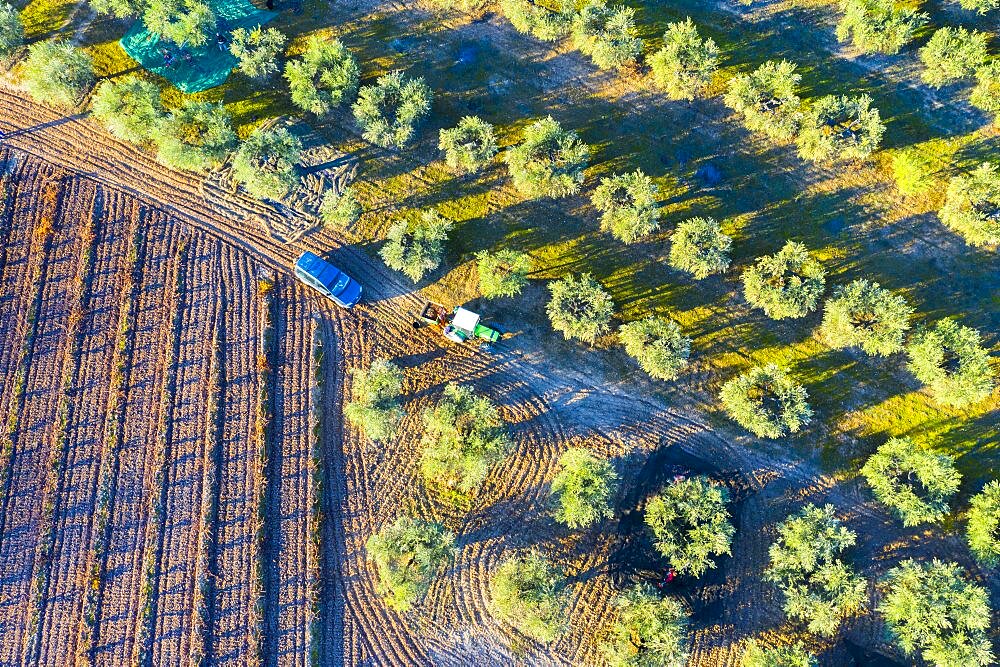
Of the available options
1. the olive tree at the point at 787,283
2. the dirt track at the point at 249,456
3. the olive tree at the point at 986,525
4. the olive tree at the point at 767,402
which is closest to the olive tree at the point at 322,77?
the dirt track at the point at 249,456

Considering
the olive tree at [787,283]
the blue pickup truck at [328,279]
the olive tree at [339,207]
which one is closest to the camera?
the olive tree at [787,283]

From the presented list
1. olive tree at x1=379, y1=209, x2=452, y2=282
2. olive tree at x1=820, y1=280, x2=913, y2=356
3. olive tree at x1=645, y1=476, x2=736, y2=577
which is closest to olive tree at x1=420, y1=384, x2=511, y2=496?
olive tree at x1=379, y1=209, x2=452, y2=282

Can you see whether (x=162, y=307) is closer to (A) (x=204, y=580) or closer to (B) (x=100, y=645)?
(A) (x=204, y=580)

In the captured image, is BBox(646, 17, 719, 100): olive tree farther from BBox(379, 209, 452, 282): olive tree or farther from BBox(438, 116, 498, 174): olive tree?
BBox(379, 209, 452, 282): olive tree

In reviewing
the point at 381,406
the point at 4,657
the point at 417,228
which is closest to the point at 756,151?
the point at 417,228

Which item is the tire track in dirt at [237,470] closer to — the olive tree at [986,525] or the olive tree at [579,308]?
the olive tree at [579,308]

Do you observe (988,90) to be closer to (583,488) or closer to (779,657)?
(583,488)
